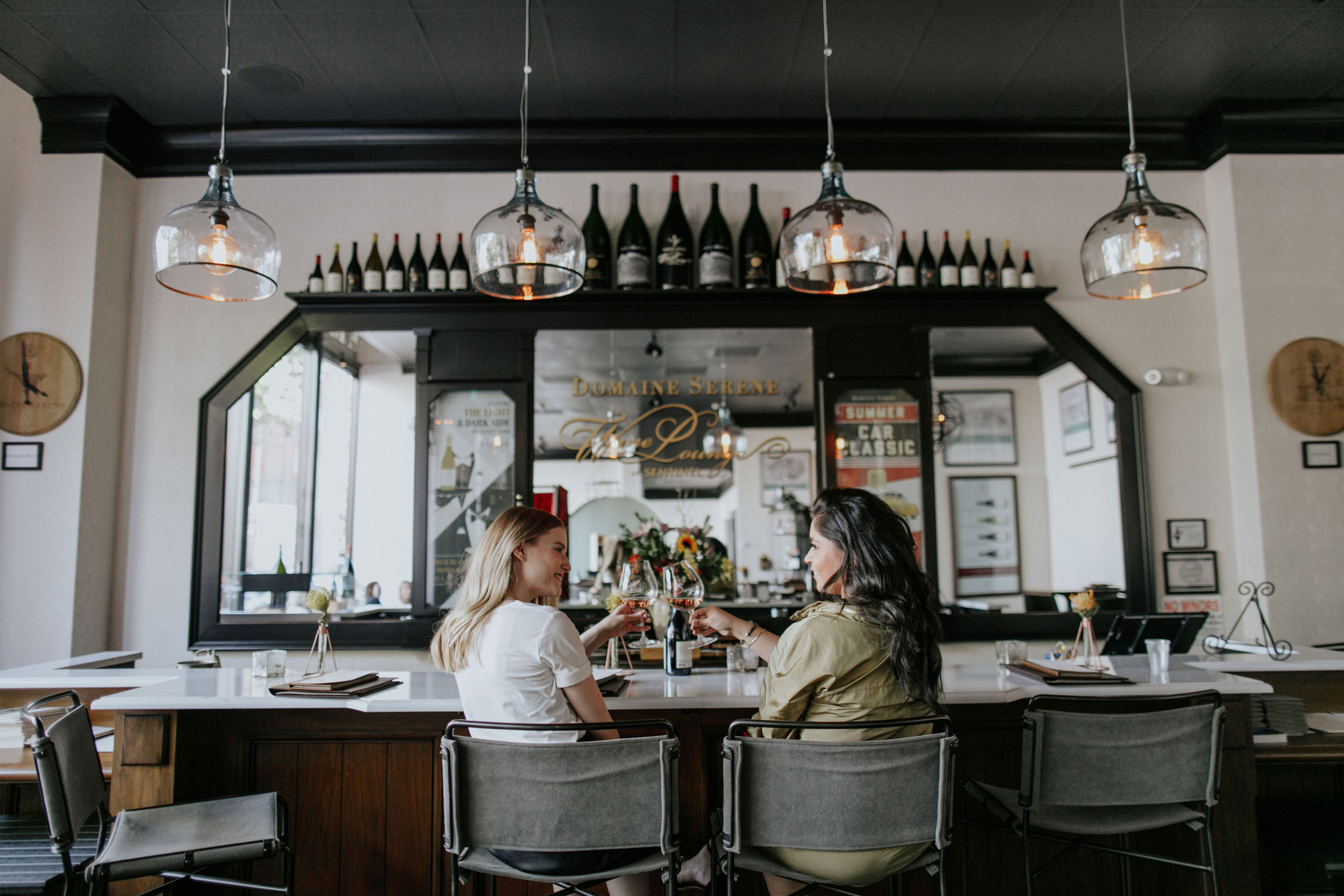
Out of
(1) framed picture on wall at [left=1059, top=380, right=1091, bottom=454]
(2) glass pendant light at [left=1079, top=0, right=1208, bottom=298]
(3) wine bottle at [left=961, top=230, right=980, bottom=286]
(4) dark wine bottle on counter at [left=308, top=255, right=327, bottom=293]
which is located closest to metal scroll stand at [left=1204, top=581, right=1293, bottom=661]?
(2) glass pendant light at [left=1079, top=0, right=1208, bottom=298]

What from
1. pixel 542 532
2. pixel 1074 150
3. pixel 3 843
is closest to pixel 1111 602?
pixel 1074 150

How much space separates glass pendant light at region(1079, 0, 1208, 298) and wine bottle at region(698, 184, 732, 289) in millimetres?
1917

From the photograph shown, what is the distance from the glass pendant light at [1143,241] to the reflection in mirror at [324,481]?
146 inches

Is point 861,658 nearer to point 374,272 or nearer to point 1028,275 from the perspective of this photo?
point 1028,275

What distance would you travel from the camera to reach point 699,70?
3.90 m

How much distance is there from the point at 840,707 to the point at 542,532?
0.85 metres

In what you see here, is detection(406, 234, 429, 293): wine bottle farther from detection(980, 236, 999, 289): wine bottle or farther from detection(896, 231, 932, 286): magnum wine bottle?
detection(980, 236, 999, 289): wine bottle

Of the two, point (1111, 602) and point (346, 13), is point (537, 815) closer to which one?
point (346, 13)

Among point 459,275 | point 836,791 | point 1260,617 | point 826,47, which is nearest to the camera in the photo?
point 836,791

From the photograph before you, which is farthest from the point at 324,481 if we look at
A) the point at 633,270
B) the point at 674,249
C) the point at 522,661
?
the point at 522,661

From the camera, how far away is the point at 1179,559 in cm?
432

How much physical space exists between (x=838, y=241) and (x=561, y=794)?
168 cm

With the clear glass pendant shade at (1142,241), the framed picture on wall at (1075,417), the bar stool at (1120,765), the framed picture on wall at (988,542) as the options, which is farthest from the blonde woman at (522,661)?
the framed picture on wall at (988,542)

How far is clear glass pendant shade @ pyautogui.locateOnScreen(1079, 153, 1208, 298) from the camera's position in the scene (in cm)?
260
